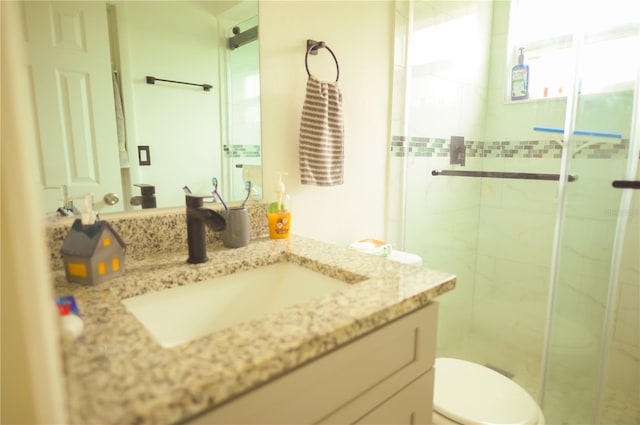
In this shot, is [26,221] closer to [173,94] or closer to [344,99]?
[173,94]

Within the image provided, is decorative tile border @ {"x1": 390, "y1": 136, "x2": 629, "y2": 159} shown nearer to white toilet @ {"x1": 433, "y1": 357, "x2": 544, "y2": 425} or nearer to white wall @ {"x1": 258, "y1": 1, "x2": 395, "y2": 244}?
white wall @ {"x1": 258, "y1": 1, "x2": 395, "y2": 244}

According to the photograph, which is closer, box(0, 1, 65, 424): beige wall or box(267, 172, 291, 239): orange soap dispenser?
box(0, 1, 65, 424): beige wall

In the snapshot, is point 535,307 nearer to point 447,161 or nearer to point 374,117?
point 447,161

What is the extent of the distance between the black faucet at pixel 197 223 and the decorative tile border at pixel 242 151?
0.31 meters

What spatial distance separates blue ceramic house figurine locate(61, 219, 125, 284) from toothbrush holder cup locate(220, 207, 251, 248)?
33 cm

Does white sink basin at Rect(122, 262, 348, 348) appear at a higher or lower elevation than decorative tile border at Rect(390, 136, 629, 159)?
lower

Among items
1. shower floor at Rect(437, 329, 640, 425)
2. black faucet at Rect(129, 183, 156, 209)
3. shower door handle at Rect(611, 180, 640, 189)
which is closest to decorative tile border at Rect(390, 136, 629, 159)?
shower door handle at Rect(611, 180, 640, 189)

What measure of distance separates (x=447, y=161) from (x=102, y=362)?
1931 millimetres

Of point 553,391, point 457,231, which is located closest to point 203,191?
point 457,231

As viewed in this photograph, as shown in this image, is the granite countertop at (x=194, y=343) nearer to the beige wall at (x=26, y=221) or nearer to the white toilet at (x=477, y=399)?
the beige wall at (x=26, y=221)

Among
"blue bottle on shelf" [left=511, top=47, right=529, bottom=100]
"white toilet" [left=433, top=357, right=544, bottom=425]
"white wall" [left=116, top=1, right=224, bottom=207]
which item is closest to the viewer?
"white wall" [left=116, top=1, right=224, bottom=207]

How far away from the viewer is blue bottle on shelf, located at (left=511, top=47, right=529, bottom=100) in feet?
6.65

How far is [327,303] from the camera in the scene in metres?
0.66

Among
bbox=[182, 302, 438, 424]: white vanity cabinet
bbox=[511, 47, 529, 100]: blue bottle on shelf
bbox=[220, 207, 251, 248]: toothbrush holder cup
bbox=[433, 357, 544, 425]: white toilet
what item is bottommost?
bbox=[433, 357, 544, 425]: white toilet
